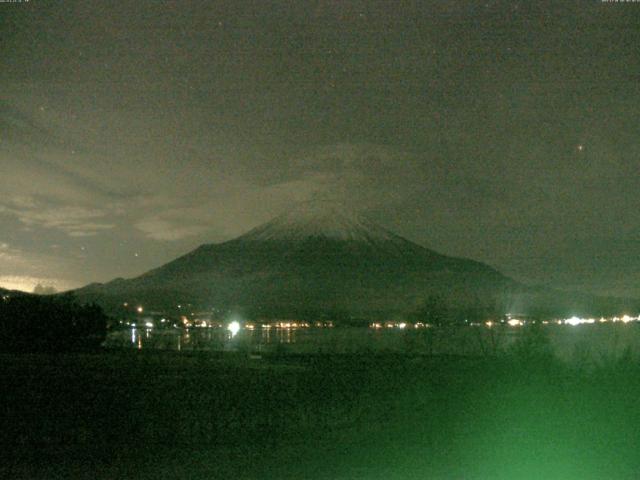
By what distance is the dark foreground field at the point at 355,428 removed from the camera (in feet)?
39.4

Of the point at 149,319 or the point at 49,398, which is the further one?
the point at 149,319

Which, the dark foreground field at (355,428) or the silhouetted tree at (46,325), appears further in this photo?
the silhouetted tree at (46,325)

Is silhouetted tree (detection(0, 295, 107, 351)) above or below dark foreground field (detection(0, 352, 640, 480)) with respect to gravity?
above

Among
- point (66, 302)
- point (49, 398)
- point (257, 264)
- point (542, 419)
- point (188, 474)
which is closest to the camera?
point (188, 474)

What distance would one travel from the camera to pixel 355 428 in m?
15.5

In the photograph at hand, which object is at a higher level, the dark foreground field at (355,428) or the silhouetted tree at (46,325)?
the silhouetted tree at (46,325)

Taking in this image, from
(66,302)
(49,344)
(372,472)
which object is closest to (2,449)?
(372,472)

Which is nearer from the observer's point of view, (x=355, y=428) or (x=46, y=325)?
(x=355, y=428)

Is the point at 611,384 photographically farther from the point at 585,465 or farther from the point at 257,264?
the point at 257,264

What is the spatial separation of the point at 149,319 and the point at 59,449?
378 ft

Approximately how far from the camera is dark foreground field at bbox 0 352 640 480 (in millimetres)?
12016

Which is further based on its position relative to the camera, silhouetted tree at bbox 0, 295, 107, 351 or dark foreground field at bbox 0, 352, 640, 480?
silhouetted tree at bbox 0, 295, 107, 351

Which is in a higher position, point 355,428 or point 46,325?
point 46,325

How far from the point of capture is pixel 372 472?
38.3ft
